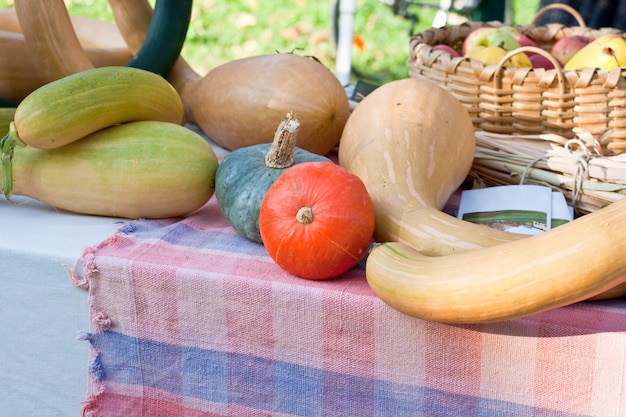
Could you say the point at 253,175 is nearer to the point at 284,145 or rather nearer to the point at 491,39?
the point at 284,145

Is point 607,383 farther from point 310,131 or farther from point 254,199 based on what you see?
point 310,131

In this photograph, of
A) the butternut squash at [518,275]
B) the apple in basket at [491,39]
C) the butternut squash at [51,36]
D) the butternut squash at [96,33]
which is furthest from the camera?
the butternut squash at [96,33]

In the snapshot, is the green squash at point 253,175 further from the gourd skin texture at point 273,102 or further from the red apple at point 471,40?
the red apple at point 471,40

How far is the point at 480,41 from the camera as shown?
155 centimetres

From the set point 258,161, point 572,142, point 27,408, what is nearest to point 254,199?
point 258,161

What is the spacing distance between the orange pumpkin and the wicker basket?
1.64 ft

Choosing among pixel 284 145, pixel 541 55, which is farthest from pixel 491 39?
pixel 284 145

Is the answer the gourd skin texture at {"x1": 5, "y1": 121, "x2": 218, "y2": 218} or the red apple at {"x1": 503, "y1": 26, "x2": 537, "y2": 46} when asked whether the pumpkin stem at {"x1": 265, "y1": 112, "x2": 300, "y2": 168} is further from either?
the red apple at {"x1": 503, "y1": 26, "x2": 537, "y2": 46}

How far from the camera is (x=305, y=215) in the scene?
79 cm

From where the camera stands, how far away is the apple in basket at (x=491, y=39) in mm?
1505

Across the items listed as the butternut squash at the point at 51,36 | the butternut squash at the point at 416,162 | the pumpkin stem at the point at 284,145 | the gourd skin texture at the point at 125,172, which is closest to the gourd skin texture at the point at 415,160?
the butternut squash at the point at 416,162

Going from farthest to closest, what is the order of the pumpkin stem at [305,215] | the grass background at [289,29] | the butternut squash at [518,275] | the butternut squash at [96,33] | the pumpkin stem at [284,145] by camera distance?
the grass background at [289,29]
the butternut squash at [96,33]
the pumpkin stem at [284,145]
the pumpkin stem at [305,215]
the butternut squash at [518,275]

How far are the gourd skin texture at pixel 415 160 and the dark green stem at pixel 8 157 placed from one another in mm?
467

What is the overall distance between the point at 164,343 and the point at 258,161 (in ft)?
0.88
